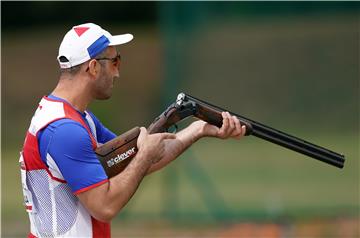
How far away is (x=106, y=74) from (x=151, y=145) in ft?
1.68

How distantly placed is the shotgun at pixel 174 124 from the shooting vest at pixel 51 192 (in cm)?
24

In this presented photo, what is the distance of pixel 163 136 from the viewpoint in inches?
215

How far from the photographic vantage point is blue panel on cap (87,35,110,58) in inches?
212

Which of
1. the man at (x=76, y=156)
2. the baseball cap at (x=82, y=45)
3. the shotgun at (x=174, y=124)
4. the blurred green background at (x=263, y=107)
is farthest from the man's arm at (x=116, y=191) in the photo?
the blurred green background at (x=263, y=107)

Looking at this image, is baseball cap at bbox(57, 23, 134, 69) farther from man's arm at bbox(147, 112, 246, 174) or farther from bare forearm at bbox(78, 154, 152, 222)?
man's arm at bbox(147, 112, 246, 174)

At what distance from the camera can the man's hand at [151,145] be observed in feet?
17.5

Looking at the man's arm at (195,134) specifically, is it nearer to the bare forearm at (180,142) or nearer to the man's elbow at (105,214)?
the bare forearm at (180,142)

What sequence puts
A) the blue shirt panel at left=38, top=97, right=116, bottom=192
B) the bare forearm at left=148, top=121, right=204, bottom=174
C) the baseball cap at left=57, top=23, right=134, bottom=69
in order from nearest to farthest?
1. the blue shirt panel at left=38, top=97, right=116, bottom=192
2. the baseball cap at left=57, top=23, right=134, bottom=69
3. the bare forearm at left=148, top=121, right=204, bottom=174

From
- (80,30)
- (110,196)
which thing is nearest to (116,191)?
(110,196)

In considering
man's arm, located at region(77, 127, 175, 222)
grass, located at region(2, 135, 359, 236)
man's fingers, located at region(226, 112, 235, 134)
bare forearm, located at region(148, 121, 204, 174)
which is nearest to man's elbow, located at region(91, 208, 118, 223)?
man's arm, located at region(77, 127, 175, 222)

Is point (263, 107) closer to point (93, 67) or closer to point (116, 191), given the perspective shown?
point (93, 67)

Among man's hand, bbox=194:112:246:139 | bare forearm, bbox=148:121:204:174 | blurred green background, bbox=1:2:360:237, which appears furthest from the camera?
blurred green background, bbox=1:2:360:237

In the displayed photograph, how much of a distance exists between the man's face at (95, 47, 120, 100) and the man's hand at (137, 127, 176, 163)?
1.15 feet

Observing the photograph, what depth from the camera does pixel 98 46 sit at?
17.7ft
